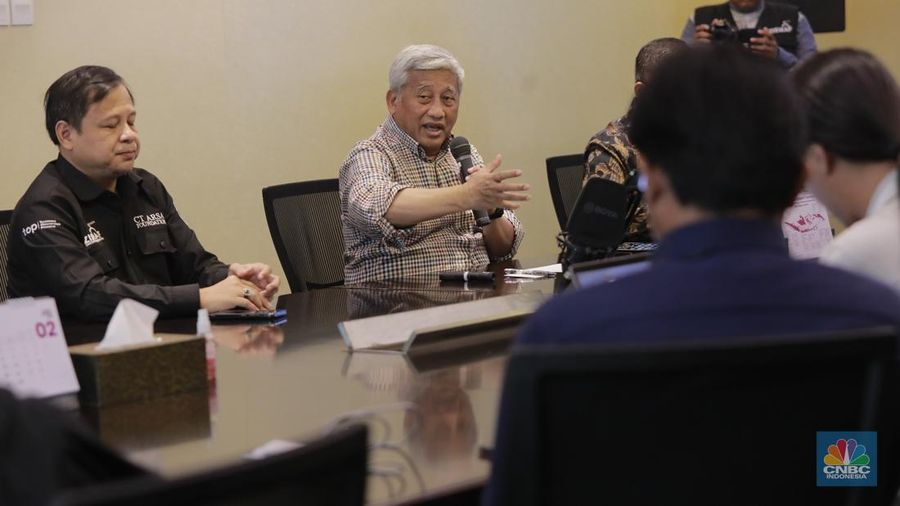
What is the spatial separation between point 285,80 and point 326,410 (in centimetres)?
364

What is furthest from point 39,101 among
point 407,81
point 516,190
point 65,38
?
point 516,190

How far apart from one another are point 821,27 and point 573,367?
6.13 m

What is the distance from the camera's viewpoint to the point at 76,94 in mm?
3359

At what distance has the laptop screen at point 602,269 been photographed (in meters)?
2.41

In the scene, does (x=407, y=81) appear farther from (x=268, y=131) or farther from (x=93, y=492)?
(x=93, y=492)

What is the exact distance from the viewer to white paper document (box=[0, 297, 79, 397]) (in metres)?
2.04

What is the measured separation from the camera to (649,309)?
1.33 m

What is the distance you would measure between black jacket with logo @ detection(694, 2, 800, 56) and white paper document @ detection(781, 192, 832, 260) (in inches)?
115

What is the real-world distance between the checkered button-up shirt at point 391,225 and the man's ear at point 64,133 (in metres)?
0.90

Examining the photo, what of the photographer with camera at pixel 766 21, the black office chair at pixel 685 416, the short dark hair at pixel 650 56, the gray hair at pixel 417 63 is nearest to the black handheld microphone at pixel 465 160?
the gray hair at pixel 417 63

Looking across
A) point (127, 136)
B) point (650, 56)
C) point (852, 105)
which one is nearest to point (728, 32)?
point (650, 56)

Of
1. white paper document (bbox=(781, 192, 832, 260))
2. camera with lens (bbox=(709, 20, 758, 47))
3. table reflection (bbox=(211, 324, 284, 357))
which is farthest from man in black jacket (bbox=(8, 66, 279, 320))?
camera with lens (bbox=(709, 20, 758, 47))

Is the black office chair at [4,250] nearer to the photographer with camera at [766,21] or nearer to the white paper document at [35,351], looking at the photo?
the white paper document at [35,351]

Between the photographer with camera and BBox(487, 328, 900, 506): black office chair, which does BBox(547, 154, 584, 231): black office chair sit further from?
BBox(487, 328, 900, 506): black office chair
